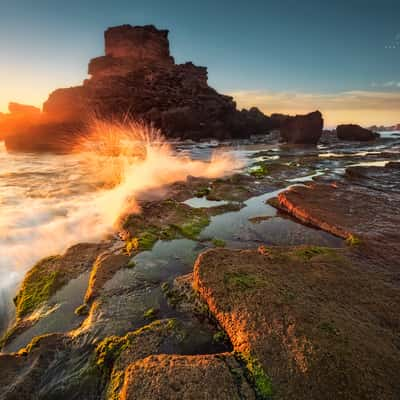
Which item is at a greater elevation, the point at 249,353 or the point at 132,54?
the point at 132,54

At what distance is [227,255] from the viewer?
3.96 meters

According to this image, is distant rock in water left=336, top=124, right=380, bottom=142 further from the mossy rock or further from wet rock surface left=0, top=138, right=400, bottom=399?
the mossy rock

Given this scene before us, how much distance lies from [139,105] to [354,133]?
52726 millimetres

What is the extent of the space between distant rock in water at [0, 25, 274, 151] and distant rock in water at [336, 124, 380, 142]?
20.1m

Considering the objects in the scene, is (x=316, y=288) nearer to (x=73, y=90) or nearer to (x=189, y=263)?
(x=189, y=263)

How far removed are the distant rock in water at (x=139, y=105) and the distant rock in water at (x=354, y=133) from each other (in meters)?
20.1

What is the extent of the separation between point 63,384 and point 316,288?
3.07 m

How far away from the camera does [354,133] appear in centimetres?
4678

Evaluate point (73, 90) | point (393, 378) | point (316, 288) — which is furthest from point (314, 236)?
point (73, 90)

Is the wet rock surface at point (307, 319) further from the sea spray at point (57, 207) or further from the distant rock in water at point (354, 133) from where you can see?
the distant rock in water at point (354, 133)

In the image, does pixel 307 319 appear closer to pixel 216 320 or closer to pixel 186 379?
pixel 216 320

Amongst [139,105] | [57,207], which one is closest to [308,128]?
[57,207]

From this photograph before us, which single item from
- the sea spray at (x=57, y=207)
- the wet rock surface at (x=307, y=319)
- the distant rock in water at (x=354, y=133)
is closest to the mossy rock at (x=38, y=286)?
the sea spray at (x=57, y=207)

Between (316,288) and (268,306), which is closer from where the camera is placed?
(268,306)
